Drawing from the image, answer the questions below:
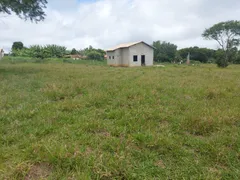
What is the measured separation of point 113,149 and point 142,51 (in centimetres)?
2147

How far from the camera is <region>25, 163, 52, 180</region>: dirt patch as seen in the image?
6.07ft

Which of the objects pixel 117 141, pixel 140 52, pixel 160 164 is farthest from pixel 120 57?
pixel 160 164

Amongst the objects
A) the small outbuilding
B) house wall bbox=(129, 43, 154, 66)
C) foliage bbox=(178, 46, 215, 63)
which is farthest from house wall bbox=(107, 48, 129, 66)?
foliage bbox=(178, 46, 215, 63)

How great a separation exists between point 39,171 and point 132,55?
821 inches

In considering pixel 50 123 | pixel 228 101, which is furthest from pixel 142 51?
pixel 50 123

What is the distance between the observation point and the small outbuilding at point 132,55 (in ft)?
71.3

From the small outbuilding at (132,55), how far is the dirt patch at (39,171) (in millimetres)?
20173

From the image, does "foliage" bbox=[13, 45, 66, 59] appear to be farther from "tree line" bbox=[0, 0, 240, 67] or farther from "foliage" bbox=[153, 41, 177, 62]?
"foliage" bbox=[153, 41, 177, 62]

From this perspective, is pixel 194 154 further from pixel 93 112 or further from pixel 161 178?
pixel 93 112

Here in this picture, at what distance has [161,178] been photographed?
1849 millimetres

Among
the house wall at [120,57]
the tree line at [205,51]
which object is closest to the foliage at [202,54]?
the tree line at [205,51]

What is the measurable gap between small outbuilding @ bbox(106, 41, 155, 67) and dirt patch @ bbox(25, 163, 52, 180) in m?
20.2

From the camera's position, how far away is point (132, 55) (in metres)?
21.8

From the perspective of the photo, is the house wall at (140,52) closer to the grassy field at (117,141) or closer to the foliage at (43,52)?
the grassy field at (117,141)
